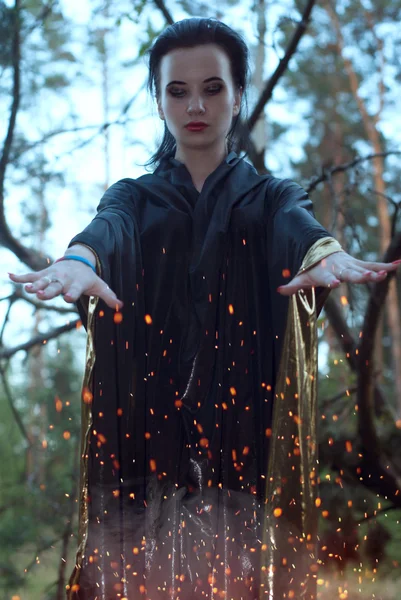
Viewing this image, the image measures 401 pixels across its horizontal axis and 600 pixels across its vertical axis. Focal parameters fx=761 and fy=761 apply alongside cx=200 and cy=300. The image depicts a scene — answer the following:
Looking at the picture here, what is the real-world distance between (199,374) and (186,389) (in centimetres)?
5

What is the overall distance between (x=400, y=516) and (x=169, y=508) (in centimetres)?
241

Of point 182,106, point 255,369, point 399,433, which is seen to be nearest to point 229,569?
point 255,369

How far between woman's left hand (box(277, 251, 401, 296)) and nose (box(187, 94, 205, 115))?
54cm

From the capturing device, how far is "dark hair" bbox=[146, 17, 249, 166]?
189 centimetres

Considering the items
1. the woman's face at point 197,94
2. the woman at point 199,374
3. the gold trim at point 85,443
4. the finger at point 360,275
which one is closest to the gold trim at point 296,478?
the woman at point 199,374

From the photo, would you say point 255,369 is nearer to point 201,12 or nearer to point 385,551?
point 385,551

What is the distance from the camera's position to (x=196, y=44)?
6.17ft

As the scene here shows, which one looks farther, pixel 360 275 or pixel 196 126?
pixel 196 126

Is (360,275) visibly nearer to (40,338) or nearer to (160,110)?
(160,110)

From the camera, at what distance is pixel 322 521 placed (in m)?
3.78

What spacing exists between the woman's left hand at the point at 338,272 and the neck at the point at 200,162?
50cm

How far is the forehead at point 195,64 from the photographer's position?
6.07 feet

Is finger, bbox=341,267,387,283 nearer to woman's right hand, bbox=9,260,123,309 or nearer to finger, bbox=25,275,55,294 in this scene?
woman's right hand, bbox=9,260,123,309

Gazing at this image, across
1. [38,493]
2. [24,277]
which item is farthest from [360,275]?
[38,493]
